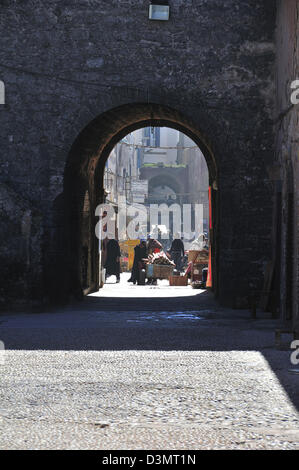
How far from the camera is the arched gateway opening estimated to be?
12025 millimetres

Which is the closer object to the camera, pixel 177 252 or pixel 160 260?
pixel 160 260

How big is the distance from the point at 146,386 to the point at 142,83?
7.53 metres

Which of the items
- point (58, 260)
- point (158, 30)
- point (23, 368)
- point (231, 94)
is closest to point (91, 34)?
point (158, 30)

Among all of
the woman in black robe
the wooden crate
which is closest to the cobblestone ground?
the wooden crate

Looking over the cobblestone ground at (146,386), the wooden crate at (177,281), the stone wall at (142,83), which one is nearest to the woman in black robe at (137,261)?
the wooden crate at (177,281)

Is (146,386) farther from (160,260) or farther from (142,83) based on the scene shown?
(160,260)

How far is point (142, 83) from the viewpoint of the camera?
1157cm

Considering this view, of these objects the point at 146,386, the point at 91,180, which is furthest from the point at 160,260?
the point at 146,386

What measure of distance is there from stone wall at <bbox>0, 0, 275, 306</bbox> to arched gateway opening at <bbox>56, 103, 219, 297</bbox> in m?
0.39

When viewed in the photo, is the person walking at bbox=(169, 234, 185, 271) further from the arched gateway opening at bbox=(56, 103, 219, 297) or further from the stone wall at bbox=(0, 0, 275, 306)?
the stone wall at bbox=(0, 0, 275, 306)

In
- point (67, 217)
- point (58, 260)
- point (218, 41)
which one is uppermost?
point (218, 41)

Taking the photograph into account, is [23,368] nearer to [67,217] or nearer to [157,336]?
[157,336]

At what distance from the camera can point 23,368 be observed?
5.89 meters

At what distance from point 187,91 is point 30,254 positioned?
4.01 meters
